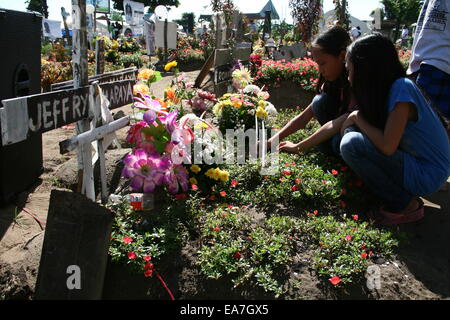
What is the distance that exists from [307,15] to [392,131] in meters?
15.4

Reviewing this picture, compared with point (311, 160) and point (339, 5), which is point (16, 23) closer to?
point (311, 160)

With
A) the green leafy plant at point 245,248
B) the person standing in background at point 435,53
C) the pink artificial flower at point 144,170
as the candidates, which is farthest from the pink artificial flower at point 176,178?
the person standing in background at point 435,53

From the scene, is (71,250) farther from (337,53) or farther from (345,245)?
(337,53)

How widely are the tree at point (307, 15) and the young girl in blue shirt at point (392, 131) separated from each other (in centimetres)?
1476

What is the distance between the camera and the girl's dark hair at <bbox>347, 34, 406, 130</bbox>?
99.9 inches

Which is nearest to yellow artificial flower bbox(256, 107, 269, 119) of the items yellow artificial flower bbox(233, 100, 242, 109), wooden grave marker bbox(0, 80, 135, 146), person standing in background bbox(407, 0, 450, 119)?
yellow artificial flower bbox(233, 100, 242, 109)

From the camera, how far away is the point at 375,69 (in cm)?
254

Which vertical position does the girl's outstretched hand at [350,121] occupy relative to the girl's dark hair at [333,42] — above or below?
below

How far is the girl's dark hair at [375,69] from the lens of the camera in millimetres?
2537

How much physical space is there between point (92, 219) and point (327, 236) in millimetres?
1237

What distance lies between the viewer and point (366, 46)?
2.53 m

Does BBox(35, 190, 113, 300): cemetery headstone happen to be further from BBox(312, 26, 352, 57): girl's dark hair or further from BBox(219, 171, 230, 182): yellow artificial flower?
BBox(312, 26, 352, 57): girl's dark hair

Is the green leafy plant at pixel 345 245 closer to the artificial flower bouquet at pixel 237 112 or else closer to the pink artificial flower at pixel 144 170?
the pink artificial flower at pixel 144 170
